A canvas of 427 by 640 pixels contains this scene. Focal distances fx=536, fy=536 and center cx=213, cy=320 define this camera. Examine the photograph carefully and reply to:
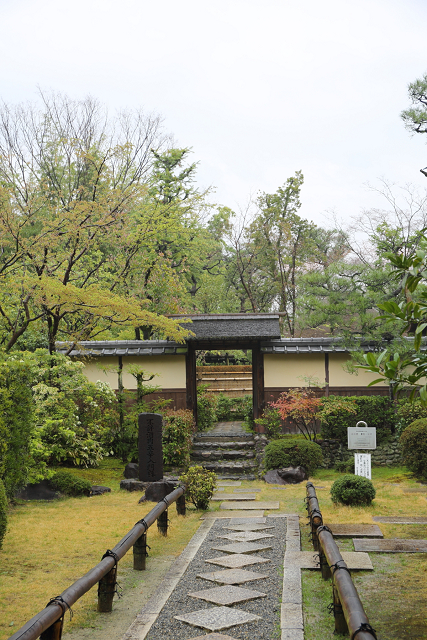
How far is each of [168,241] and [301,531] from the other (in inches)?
617

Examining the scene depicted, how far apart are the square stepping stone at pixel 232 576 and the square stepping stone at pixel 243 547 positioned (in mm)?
823

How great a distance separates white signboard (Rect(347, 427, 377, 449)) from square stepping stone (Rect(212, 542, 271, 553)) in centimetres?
565

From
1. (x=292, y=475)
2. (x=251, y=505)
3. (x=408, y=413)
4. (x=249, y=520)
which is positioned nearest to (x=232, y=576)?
(x=249, y=520)

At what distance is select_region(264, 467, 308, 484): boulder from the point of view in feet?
38.5

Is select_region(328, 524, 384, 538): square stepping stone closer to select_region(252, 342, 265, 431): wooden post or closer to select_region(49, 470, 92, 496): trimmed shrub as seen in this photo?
select_region(49, 470, 92, 496): trimmed shrub

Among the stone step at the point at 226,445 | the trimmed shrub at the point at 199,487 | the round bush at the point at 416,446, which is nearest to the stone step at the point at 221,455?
the stone step at the point at 226,445

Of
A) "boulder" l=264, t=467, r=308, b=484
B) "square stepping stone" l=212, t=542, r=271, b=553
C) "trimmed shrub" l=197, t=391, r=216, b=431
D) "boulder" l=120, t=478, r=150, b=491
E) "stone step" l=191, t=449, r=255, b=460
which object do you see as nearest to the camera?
"square stepping stone" l=212, t=542, r=271, b=553

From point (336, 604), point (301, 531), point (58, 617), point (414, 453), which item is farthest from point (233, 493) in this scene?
point (58, 617)

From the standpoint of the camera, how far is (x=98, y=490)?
34.9 ft

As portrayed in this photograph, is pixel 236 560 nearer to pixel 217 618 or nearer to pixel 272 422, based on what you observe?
pixel 217 618

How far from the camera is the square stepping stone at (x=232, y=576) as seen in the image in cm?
527

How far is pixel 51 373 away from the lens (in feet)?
38.8

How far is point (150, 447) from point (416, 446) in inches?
228

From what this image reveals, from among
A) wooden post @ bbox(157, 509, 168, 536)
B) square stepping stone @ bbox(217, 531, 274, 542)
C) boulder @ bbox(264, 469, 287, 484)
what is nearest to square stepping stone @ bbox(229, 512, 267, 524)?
square stepping stone @ bbox(217, 531, 274, 542)
